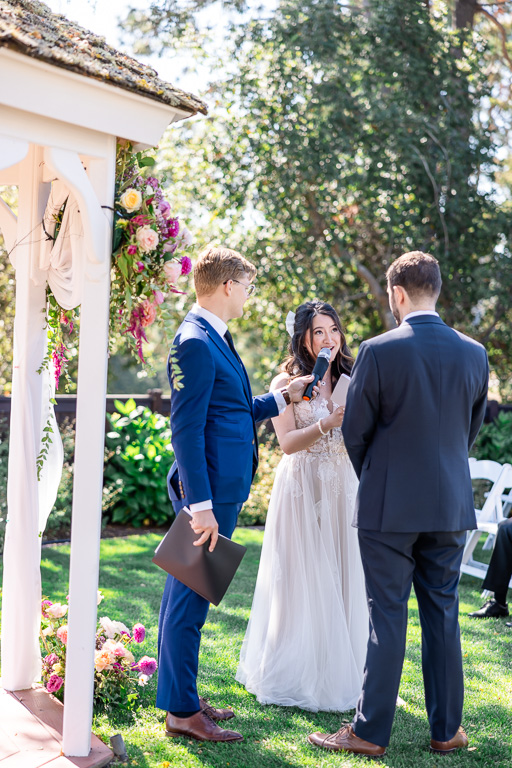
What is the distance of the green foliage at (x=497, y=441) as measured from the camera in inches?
381

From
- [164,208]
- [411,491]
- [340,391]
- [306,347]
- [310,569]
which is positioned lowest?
[310,569]

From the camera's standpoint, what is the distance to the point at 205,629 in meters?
5.03

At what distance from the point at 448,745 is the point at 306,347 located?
2025mm

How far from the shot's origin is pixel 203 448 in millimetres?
3125

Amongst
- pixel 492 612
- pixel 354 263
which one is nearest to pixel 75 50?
pixel 492 612

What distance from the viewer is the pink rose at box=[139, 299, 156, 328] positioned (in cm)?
300

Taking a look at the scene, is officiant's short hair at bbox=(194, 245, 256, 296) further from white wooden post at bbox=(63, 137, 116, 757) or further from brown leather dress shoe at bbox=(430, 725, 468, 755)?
brown leather dress shoe at bbox=(430, 725, 468, 755)

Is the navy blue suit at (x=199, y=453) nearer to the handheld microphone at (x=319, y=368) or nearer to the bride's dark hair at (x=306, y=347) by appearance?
the handheld microphone at (x=319, y=368)

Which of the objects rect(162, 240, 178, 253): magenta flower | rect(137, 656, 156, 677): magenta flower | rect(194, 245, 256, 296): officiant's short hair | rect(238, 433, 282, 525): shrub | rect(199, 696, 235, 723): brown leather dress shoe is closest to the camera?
rect(162, 240, 178, 253): magenta flower

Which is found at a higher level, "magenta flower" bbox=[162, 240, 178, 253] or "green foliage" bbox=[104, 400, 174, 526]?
"magenta flower" bbox=[162, 240, 178, 253]

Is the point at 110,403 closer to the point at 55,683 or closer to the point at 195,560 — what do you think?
the point at 55,683

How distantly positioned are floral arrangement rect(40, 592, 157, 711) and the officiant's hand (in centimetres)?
72

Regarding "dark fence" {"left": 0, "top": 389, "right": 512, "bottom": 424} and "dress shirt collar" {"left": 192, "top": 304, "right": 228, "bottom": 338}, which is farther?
"dark fence" {"left": 0, "top": 389, "right": 512, "bottom": 424}

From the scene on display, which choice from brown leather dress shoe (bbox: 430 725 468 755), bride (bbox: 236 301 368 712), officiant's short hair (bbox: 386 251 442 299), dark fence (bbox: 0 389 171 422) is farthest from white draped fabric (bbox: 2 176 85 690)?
dark fence (bbox: 0 389 171 422)
